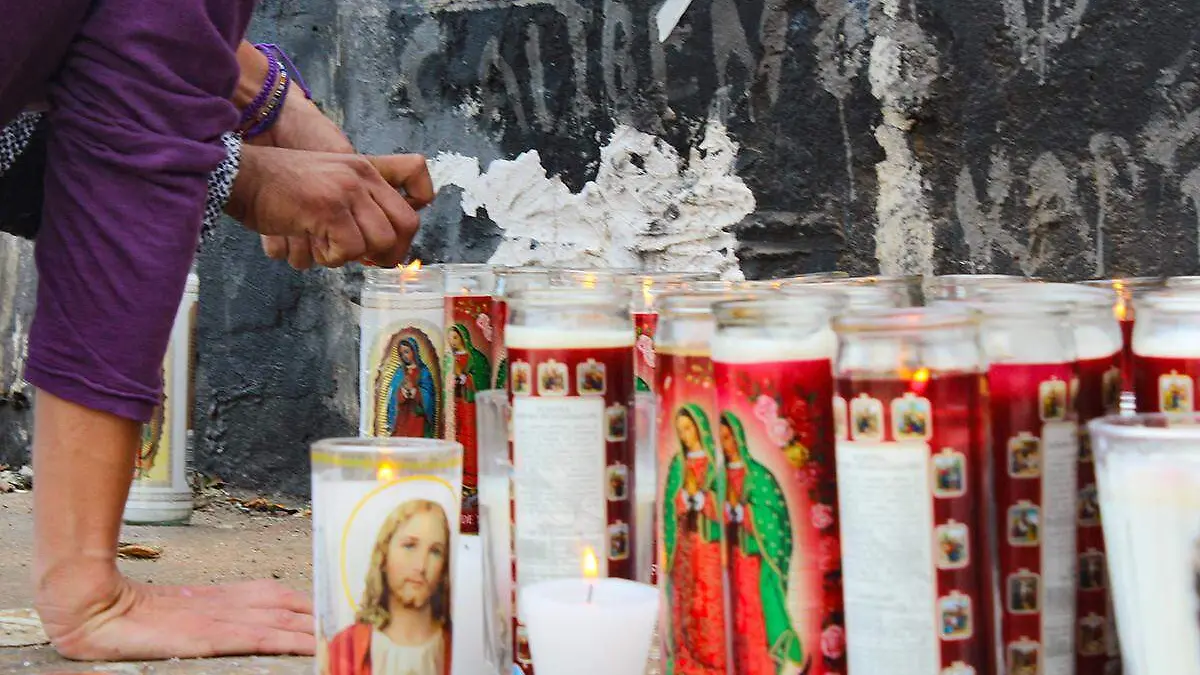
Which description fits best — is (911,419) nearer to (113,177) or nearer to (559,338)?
(559,338)

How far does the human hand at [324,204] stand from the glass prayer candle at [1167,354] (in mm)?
880

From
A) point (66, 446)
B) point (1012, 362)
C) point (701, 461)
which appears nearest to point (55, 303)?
point (66, 446)

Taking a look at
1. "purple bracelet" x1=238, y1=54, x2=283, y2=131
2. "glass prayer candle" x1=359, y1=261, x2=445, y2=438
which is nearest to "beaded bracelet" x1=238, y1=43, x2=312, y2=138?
"purple bracelet" x1=238, y1=54, x2=283, y2=131

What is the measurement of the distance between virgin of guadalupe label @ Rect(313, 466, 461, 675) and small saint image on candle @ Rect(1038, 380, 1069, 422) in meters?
0.43

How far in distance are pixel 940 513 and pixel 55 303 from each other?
908 millimetres

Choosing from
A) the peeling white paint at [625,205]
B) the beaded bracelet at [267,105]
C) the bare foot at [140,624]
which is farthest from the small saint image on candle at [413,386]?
the peeling white paint at [625,205]

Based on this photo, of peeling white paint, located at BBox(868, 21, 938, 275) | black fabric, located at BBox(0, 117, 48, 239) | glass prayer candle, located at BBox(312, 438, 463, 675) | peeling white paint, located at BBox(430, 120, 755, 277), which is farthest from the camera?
peeling white paint, located at BBox(430, 120, 755, 277)

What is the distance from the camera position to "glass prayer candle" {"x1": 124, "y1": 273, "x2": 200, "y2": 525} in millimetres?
2324

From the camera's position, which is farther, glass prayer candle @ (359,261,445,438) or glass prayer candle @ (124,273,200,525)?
glass prayer candle @ (124,273,200,525)

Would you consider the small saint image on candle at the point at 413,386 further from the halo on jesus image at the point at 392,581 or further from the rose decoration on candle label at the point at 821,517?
the rose decoration on candle label at the point at 821,517

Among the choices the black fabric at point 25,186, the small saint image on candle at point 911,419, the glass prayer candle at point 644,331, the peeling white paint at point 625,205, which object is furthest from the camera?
the peeling white paint at point 625,205

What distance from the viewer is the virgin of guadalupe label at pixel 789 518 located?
0.92 metres

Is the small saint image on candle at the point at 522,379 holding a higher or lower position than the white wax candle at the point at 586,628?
higher

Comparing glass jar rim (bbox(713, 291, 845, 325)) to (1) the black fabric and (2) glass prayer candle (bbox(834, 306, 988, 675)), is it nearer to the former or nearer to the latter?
(2) glass prayer candle (bbox(834, 306, 988, 675))
